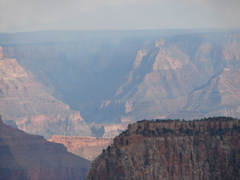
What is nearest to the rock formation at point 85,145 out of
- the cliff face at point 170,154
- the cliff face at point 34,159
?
the cliff face at point 34,159

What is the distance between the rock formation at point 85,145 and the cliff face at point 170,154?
314ft

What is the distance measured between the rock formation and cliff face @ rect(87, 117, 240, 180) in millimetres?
95686

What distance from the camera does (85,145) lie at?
6791 inches

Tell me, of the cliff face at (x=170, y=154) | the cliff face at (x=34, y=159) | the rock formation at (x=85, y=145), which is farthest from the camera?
the rock formation at (x=85, y=145)

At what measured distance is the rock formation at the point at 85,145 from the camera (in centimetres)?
16688

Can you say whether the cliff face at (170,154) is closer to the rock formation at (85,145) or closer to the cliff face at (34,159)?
the cliff face at (34,159)

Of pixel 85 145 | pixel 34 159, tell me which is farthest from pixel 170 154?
pixel 85 145

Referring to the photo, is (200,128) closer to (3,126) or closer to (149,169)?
(149,169)

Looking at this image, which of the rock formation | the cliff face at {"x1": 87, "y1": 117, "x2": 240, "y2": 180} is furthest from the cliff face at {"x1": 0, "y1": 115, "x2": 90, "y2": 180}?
the cliff face at {"x1": 87, "y1": 117, "x2": 240, "y2": 180}

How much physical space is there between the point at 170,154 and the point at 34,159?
96036 mm

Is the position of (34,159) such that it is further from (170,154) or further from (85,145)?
(170,154)

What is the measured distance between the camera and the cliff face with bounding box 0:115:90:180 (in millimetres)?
151000

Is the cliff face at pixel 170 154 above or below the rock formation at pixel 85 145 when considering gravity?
below

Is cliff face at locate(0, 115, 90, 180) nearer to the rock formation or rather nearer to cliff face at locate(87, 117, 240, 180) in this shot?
the rock formation
